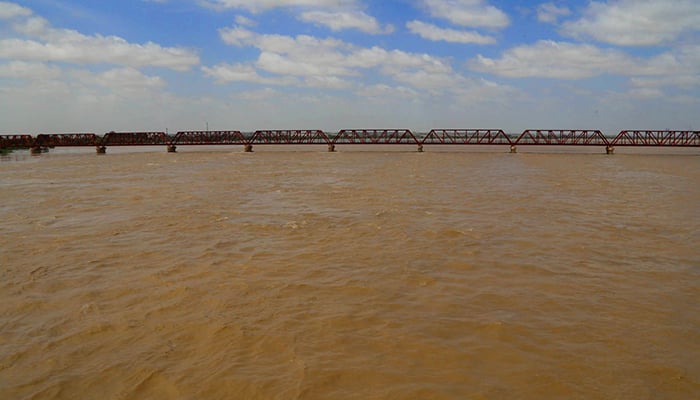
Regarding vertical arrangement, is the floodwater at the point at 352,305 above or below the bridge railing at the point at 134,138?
below

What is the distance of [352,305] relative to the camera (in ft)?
15.4

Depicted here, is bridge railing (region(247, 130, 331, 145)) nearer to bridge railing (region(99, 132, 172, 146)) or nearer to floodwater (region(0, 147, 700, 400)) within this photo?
bridge railing (region(99, 132, 172, 146))

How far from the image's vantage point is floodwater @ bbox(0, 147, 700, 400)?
3279 mm

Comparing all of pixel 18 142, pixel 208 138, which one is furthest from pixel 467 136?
pixel 18 142

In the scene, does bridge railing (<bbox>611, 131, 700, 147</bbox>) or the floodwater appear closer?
the floodwater

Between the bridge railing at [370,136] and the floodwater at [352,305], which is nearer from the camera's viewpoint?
the floodwater at [352,305]

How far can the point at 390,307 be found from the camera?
4648mm

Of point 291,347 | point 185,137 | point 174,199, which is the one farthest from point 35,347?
point 185,137

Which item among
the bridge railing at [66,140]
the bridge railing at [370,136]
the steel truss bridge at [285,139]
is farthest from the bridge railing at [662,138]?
the bridge railing at [66,140]

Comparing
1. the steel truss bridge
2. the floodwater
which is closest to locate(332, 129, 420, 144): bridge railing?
the steel truss bridge

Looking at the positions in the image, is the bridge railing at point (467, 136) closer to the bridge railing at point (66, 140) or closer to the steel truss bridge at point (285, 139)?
the steel truss bridge at point (285, 139)

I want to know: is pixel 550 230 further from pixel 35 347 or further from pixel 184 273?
pixel 35 347

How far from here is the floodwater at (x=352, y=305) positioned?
3.28 metres

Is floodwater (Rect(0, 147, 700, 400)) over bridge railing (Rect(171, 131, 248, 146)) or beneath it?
beneath
